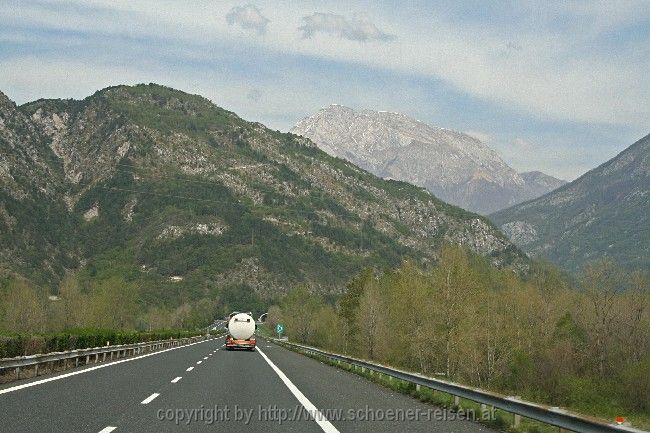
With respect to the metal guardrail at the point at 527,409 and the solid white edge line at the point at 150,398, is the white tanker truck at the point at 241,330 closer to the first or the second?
the metal guardrail at the point at 527,409

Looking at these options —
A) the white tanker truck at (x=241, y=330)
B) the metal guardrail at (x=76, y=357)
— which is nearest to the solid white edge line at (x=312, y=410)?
the metal guardrail at (x=76, y=357)

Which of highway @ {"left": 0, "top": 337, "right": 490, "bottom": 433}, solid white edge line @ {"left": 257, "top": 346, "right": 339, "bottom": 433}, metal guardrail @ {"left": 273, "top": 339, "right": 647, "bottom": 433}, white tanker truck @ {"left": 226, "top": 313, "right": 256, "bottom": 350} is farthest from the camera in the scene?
white tanker truck @ {"left": 226, "top": 313, "right": 256, "bottom": 350}

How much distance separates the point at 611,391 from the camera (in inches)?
2227

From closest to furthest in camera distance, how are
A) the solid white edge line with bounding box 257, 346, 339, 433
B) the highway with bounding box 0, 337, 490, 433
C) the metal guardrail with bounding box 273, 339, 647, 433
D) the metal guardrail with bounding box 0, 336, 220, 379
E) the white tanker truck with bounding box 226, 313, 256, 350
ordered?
1. the metal guardrail with bounding box 273, 339, 647, 433
2. the highway with bounding box 0, 337, 490, 433
3. the solid white edge line with bounding box 257, 346, 339, 433
4. the metal guardrail with bounding box 0, 336, 220, 379
5. the white tanker truck with bounding box 226, 313, 256, 350

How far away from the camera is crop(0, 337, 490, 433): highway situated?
12.2 m

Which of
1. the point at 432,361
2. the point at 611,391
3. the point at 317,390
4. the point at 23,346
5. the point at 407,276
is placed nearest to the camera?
the point at 317,390

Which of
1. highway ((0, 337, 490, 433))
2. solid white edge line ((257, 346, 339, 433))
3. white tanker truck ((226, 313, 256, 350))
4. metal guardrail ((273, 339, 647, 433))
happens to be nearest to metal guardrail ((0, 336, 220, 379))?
highway ((0, 337, 490, 433))

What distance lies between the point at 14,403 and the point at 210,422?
15.0 feet

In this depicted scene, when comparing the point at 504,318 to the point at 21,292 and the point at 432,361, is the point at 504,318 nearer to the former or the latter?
the point at 432,361

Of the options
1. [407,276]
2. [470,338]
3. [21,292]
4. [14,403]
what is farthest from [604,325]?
[21,292]

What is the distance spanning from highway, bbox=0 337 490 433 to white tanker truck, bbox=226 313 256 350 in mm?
30648

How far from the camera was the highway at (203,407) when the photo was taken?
1224 centimetres

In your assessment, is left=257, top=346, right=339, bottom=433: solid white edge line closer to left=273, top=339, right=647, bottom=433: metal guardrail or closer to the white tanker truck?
left=273, top=339, right=647, bottom=433: metal guardrail

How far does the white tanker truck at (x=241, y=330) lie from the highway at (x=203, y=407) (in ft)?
101
